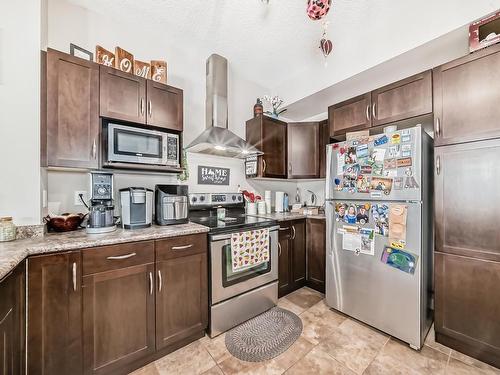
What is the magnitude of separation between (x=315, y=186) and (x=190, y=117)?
2113 millimetres

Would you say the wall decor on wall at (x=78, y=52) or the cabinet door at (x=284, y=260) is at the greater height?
the wall decor on wall at (x=78, y=52)

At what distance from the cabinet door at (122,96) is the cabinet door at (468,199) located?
2546mm

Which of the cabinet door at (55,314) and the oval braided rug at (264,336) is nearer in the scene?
the cabinet door at (55,314)

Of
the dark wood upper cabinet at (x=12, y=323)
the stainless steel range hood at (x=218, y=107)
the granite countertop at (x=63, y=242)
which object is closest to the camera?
the dark wood upper cabinet at (x=12, y=323)

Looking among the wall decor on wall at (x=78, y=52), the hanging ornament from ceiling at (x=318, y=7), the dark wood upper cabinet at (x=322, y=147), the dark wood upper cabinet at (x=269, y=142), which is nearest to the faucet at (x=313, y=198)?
the dark wood upper cabinet at (x=322, y=147)

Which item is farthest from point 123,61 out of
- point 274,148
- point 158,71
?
point 274,148

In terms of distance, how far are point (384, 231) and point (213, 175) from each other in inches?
76.2

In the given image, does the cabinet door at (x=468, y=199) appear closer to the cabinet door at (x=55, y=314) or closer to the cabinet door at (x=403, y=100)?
the cabinet door at (x=403, y=100)

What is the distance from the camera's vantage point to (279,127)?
117 inches

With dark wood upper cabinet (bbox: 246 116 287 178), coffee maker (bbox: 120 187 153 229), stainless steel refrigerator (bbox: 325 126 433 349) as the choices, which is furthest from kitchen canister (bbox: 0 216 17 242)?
stainless steel refrigerator (bbox: 325 126 433 349)

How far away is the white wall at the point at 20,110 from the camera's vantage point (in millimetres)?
1394

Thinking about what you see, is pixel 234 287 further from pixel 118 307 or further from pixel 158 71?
pixel 158 71

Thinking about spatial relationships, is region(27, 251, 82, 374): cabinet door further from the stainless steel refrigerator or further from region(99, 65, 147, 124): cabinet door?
the stainless steel refrigerator

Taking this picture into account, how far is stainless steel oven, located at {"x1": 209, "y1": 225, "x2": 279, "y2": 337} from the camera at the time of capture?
5.84 ft
